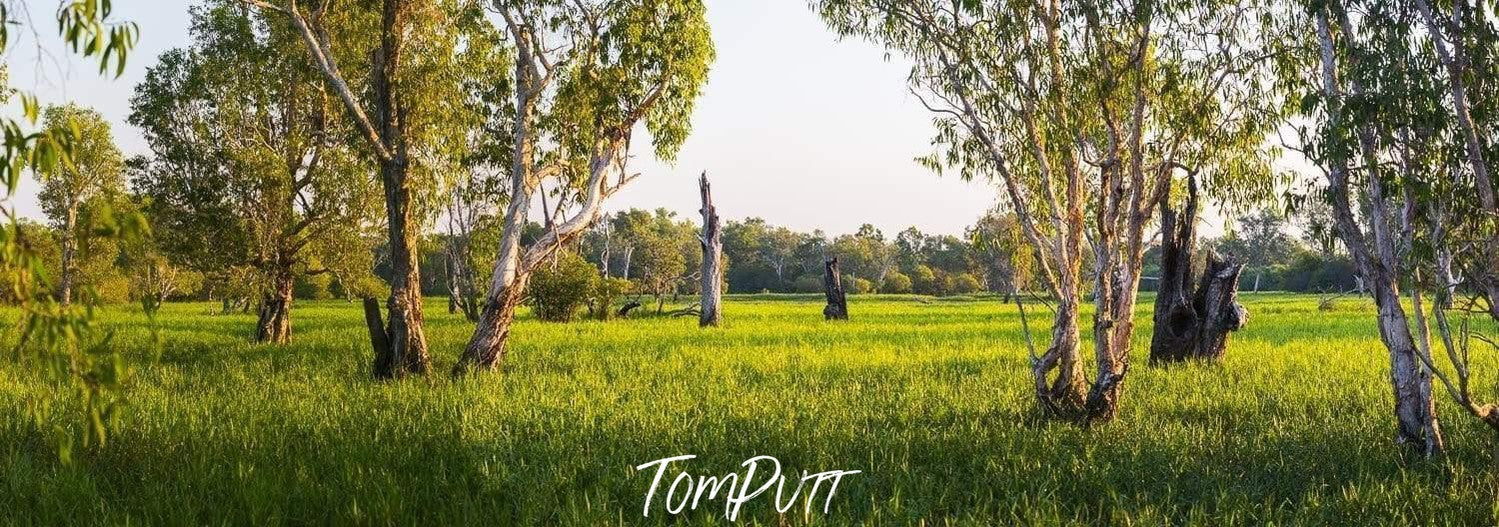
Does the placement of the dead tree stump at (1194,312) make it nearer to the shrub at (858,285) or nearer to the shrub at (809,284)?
the shrub at (858,285)

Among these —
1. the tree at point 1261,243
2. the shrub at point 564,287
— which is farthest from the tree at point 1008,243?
the tree at point 1261,243

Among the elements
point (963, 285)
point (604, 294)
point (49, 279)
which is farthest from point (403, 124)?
point (963, 285)

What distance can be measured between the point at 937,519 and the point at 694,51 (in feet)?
33.6

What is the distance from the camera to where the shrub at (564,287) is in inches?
1136

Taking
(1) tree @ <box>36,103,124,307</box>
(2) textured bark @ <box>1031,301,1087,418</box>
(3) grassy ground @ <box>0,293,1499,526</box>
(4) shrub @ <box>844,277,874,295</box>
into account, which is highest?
(1) tree @ <box>36,103,124,307</box>

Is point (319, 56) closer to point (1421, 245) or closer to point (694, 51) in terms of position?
point (694, 51)

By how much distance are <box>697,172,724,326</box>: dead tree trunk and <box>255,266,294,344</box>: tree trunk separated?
34.5 feet

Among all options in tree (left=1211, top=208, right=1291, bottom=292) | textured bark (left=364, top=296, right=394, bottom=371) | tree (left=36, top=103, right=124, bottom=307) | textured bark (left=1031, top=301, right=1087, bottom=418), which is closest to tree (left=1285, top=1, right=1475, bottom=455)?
textured bark (left=1031, top=301, right=1087, bottom=418)

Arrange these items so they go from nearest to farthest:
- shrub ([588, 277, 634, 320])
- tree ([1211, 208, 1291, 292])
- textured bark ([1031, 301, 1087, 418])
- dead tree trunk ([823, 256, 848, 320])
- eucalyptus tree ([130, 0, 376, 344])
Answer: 1. textured bark ([1031, 301, 1087, 418])
2. eucalyptus tree ([130, 0, 376, 344])
3. shrub ([588, 277, 634, 320])
4. dead tree trunk ([823, 256, 848, 320])
5. tree ([1211, 208, 1291, 292])

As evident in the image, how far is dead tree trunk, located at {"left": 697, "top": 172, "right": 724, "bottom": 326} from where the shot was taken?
27.1 m

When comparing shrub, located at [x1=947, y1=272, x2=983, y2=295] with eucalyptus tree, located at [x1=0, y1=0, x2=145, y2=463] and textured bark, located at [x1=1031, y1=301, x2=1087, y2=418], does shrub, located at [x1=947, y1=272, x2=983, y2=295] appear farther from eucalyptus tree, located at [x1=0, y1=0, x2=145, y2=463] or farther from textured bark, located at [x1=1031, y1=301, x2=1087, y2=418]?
eucalyptus tree, located at [x1=0, y1=0, x2=145, y2=463]

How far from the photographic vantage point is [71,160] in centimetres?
281

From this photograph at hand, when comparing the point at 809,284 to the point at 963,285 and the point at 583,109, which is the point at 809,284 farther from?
the point at 583,109

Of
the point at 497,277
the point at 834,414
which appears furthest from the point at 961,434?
the point at 497,277
